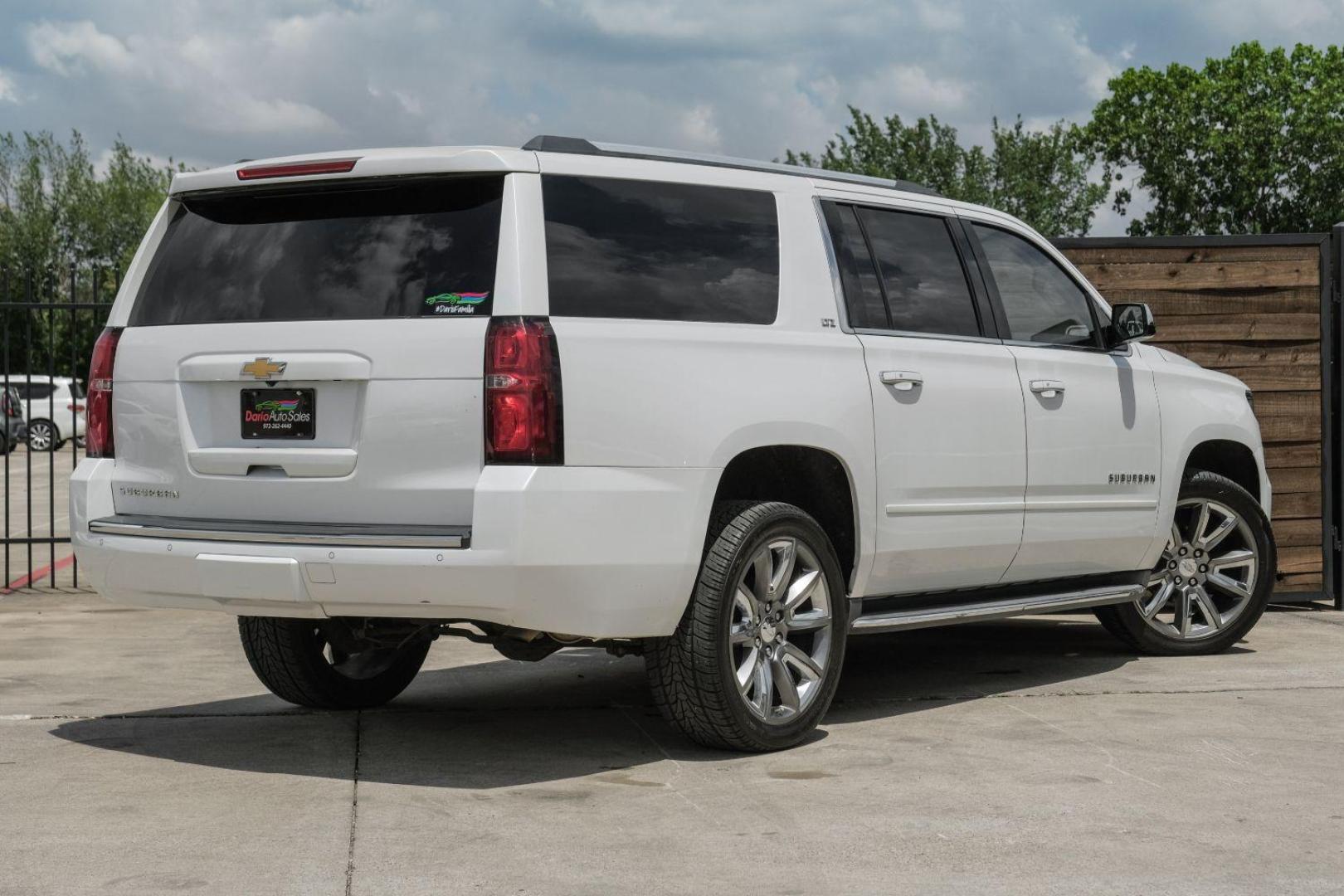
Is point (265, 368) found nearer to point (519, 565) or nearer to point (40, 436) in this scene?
point (519, 565)

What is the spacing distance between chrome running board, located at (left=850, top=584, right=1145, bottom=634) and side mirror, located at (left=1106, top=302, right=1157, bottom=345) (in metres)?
1.09

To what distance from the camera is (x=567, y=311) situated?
5312 mm

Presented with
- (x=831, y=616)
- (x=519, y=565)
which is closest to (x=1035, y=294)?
(x=831, y=616)

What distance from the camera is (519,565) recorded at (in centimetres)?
509

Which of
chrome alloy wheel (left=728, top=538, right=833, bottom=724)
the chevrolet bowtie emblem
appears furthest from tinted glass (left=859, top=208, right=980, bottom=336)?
the chevrolet bowtie emblem

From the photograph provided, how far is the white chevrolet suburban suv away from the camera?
5207 mm

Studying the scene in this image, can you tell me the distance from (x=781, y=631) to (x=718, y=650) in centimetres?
41

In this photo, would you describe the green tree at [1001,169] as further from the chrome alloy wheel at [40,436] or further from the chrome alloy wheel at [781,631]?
the chrome alloy wheel at [781,631]

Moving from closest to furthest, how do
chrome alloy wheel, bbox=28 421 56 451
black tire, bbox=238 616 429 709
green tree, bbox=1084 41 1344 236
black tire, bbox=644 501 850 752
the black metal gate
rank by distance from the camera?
black tire, bbox=644 501 850 752
black tire, bbox=238 616 429 709
the black metal gate
chrome alloy wheel, bbox=28 421 56 451
green tree, bbox=1084 41 1344 236

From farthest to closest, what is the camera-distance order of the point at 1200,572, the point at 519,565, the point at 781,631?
the point at 1200,572
the point at 781,631
the point at 519,565

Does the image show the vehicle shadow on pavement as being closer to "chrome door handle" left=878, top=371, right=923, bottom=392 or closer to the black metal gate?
"chrome door handle" left=878, top=371, right=923, bottom=392

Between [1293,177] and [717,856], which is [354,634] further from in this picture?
[1293,177]

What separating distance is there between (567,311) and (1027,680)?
10.9ft

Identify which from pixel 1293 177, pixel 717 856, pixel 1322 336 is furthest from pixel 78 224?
pixel 717 856
